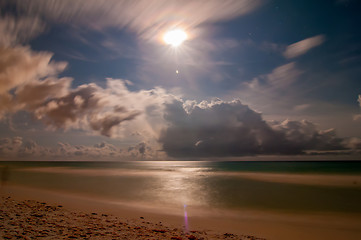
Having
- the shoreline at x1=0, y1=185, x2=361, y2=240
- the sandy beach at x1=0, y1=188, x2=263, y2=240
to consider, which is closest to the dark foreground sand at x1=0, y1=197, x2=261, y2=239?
the sandy beach at x1=0, y1=188, x2=263, y2=240

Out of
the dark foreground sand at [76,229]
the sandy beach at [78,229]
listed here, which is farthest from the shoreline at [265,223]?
the dark foreground sand at [76,229]

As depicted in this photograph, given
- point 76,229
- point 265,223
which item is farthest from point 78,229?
point 265,223

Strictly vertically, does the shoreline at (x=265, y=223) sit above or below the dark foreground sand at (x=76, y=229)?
below

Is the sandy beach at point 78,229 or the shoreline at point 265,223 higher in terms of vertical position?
the sandy beach at point 78,229

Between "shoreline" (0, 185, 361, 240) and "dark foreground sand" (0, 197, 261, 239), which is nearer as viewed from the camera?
"dark foreground sand" (0, 197, 261, 239)

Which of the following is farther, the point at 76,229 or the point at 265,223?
the point at 265,223

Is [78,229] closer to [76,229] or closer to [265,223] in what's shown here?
[76,229]

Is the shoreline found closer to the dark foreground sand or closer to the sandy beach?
the sandy beach

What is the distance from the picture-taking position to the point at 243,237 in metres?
10.9

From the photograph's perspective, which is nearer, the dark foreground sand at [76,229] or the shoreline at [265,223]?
the dark foreground sand at [76,229]

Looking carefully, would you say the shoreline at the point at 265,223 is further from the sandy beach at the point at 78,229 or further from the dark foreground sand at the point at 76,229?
the dark foreground sand at the point at 76,229

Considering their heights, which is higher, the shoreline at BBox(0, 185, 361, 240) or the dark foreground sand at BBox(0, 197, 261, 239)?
the dark foreground sand at BBox(0, 197, 261, 239)

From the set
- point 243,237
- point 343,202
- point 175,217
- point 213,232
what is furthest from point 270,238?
point 343,202

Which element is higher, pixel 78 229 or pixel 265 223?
pixel 78 229
